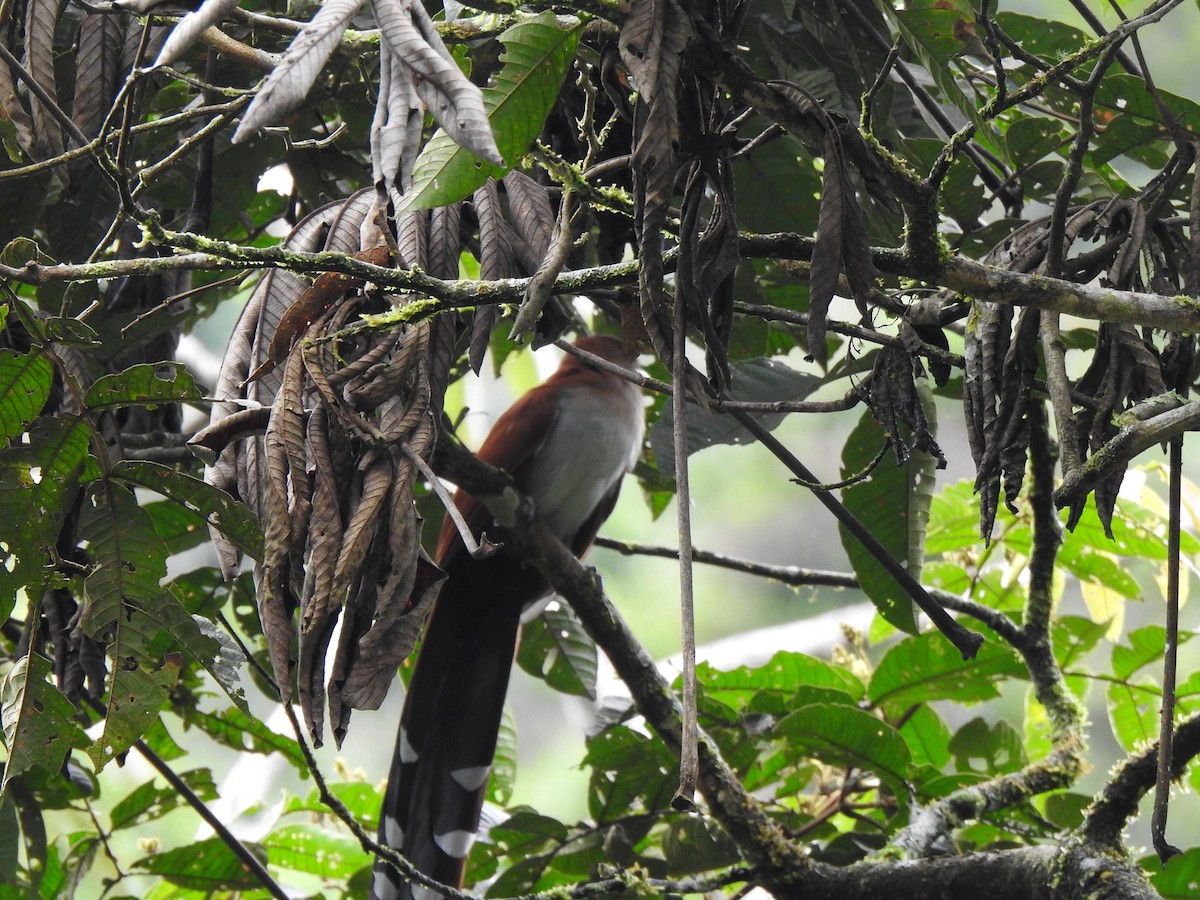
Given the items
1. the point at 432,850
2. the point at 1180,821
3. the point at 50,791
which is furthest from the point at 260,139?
the point at 1180,821

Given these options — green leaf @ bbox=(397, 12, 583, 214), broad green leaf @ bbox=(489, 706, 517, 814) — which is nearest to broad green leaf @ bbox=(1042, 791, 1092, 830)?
broad green leaf @ bbox=(489, 706, 517, 814)

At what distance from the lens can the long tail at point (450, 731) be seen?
6.41 ft

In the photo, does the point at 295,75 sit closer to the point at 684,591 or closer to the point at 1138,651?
the point at 684,591

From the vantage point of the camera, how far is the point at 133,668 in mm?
1154

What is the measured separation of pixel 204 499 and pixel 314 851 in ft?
3.94

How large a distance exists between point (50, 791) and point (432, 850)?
2.08 feet

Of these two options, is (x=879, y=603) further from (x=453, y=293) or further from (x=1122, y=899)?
(x=453, y=293)

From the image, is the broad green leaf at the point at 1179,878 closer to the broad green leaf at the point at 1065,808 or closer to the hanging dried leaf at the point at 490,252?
the broad green leaf at the point at 1065,808

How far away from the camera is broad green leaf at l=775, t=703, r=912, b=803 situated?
165cm

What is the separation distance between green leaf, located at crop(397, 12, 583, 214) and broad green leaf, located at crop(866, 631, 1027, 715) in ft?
4.14

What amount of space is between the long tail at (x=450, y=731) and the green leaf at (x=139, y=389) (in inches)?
41.7

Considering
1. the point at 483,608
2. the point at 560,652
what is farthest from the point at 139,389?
the point at 483,608

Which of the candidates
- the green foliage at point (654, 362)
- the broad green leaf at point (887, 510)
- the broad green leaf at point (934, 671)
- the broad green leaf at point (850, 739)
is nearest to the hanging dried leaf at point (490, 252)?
the green foliage at point (654, 362)

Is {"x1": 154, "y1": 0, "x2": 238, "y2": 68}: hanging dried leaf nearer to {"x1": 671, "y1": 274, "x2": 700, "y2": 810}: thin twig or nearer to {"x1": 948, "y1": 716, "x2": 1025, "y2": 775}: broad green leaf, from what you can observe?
{"x1": 671, "y1": 274, "x2": 700, "y2": 810}: thin twig
